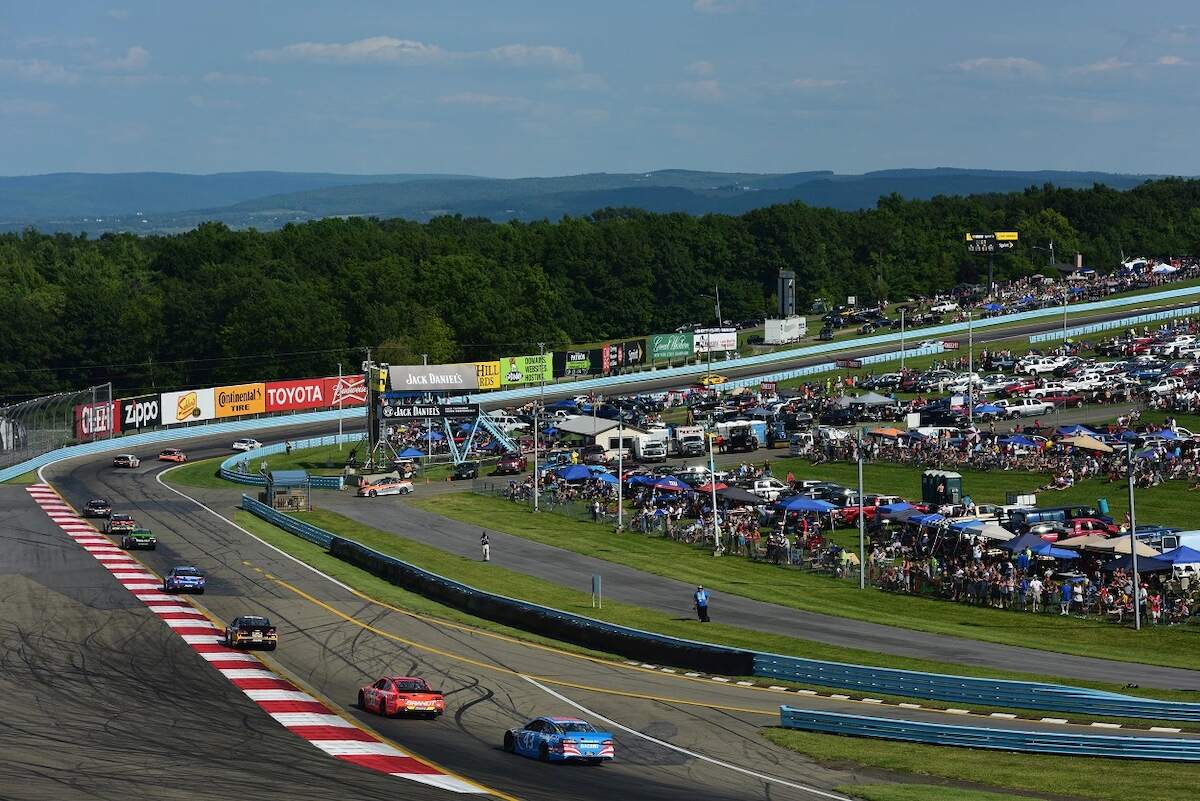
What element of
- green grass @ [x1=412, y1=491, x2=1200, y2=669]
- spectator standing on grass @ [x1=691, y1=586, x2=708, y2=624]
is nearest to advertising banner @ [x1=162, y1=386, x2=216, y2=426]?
green grass @ [x1=412, y1=491, x2=1200, y2=669]

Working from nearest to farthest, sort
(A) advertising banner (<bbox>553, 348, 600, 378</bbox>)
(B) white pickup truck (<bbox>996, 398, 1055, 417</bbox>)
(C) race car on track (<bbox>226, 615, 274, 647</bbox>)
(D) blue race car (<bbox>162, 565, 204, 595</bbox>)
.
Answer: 1. (C) race car on track (<bbox>226, 615, 274, 647</bbox>)
2. (D) blue race car (<bbox>162, 565, 204, 595</bbox>)
3. (B) white pickup truck (<bbox>996, 398, 1055, 417</bbox>)
4. (A) advertising banner (<bbox>553, 348, 600, 378</bbox>)

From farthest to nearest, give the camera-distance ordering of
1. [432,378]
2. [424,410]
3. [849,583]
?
[432,378], [424,410], [849,583]

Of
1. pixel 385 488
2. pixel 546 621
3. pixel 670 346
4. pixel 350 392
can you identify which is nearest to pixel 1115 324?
pixel 670 346

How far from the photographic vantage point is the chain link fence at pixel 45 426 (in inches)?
3418

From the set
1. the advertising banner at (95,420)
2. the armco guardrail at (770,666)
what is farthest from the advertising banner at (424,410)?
the armco guardrail at (770,666)

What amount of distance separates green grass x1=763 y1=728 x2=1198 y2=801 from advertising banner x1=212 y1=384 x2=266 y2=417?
267ft

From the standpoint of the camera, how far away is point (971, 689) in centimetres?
3491

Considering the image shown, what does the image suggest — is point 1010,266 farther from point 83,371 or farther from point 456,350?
point 83,371

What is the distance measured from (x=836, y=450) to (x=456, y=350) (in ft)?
268

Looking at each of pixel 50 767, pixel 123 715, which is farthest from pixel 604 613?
pixel 50 767

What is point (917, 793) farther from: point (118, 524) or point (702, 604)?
point (118, 524)

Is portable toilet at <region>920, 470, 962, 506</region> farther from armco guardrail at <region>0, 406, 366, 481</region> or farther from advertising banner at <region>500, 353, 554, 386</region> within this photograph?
advertising banner at <region>500, 353, 554, 386</region>

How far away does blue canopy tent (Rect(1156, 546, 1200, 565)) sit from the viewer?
44.1 metres

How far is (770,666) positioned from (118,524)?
34885 mm
